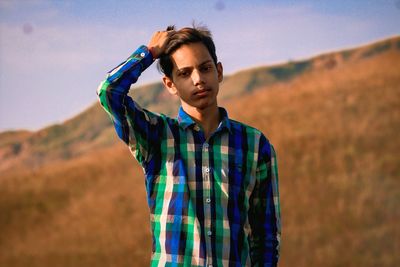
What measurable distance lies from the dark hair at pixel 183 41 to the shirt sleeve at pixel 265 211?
285 mm

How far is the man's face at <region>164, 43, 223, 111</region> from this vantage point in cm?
155

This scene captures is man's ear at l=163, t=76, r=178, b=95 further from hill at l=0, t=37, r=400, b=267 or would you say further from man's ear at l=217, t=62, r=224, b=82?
hill at l=0, t=37, r=400, b=267

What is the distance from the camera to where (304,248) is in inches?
237

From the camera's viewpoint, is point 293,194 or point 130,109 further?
point 293,194

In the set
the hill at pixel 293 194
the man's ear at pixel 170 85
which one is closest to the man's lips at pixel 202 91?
the man's ear at pixel 170 85

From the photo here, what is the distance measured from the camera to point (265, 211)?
164 centimetres

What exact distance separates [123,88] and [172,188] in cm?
26

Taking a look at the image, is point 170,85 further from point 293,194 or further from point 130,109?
point 293,194

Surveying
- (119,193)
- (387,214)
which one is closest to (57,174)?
(119,193)

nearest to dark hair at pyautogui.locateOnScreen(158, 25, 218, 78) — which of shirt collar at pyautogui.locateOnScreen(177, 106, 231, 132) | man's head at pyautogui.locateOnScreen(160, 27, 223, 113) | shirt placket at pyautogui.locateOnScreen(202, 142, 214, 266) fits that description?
man's head at pyautogui.locateOnScreen(160, 27, 223, 113)

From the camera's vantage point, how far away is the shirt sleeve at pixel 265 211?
5.33 feet

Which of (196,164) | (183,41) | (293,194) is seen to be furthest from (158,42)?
(293,194)

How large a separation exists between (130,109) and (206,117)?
0.67 feet

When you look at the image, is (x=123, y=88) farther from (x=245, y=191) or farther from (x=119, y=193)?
(x=119, y=193)
